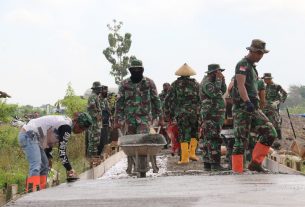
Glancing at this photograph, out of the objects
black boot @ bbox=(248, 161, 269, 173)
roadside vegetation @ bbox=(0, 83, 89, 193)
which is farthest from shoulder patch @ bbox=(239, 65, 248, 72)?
roadside vegetation @ bbox=(0, 83, 89, 193)

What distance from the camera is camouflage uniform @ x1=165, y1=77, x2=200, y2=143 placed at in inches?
515

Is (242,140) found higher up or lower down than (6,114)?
lower down

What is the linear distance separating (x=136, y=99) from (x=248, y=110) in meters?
2.16

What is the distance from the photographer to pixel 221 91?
11438mm

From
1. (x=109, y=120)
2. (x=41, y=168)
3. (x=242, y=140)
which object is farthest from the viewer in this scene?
(x=109, y=120)

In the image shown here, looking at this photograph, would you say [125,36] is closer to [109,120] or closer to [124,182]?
[109,120]

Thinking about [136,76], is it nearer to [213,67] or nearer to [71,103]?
[213,67]

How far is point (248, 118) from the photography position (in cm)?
948

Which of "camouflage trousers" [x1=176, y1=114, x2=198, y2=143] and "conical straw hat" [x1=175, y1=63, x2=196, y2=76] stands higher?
"conical straw hat" [x1=175, y1=63, x2=196, y2=76]

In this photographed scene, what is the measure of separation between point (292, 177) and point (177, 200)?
1877mm

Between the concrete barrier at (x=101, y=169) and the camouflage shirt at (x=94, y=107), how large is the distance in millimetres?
1035

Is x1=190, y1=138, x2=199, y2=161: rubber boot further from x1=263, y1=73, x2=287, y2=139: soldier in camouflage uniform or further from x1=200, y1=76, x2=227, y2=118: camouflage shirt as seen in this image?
x1=263, y1=73, x2=287, y2=139: soldier in camouflage uniform

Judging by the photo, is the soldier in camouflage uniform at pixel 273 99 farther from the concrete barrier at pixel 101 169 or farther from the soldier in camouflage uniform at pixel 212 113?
the soldier in camouflage uniform at pixel 212 113

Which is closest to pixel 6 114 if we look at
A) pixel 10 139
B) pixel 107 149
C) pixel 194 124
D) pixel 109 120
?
pixel 10 139
